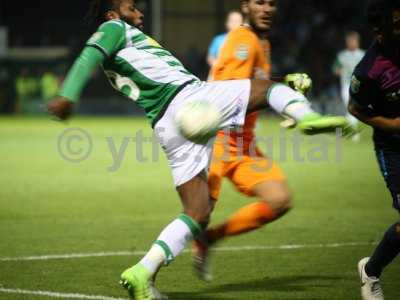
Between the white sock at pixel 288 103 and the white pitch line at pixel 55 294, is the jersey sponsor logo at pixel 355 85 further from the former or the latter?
the white pitch line at pixel 55 294

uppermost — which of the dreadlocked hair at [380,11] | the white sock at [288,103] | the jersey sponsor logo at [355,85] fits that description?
the dreadlocked hair at [380,11]

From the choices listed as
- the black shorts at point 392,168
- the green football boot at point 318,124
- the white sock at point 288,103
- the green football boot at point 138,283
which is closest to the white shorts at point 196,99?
the white sock at point 288,103

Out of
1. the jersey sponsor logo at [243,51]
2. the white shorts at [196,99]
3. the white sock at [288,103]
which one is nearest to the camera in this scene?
the white sock at [288,103]

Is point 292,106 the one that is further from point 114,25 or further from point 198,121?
point 114,25

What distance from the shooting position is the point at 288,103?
585cm

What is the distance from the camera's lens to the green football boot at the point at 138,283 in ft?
19.0

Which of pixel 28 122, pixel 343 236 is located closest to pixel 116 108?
pixel 28 122

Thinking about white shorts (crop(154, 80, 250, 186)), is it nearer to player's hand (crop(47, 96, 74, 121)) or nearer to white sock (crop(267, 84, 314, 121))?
white sock (crop(267, 84, 314, 121))

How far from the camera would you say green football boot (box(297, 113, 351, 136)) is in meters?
5.63

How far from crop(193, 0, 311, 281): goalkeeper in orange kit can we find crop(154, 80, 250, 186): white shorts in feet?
2.59

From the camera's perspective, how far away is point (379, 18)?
6207 mm

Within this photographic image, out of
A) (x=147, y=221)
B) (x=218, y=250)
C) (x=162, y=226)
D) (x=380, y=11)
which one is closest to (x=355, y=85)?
(x=380, y=11)

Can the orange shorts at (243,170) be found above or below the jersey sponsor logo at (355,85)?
below

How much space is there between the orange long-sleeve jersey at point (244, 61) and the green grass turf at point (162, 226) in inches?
48.3
